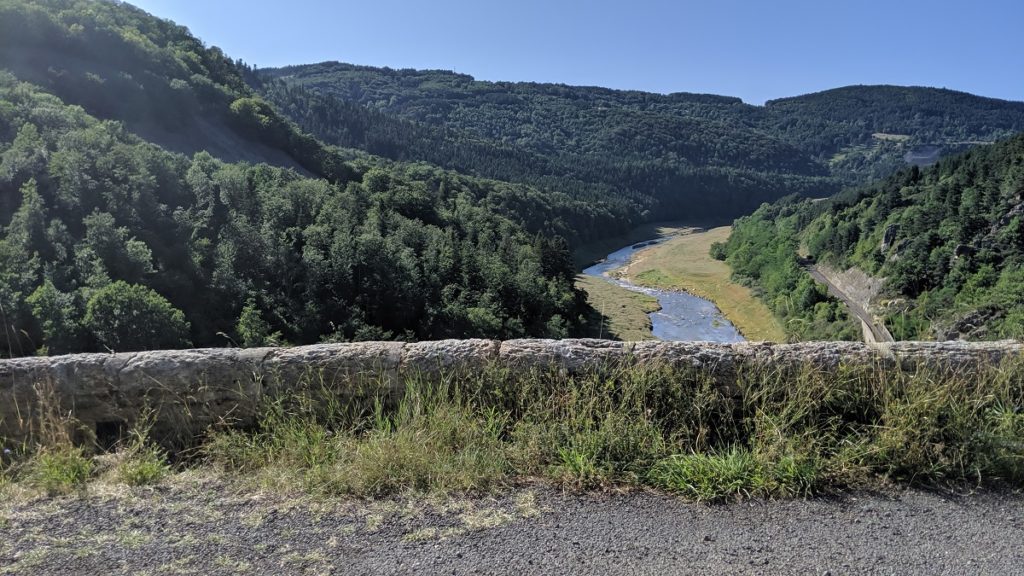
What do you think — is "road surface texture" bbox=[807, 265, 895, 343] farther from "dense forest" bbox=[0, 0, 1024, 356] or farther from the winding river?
the winding river

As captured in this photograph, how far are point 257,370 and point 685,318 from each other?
62923mm

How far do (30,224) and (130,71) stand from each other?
1655 inches

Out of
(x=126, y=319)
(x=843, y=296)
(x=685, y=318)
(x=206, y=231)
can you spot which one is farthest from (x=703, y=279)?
(x=126, y=319)

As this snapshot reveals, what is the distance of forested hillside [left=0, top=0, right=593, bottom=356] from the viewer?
29.7 meters

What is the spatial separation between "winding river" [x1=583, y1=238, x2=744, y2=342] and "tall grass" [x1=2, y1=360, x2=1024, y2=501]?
140ft

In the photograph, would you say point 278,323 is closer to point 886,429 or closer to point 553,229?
point 886,429

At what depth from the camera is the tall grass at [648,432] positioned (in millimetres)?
4082

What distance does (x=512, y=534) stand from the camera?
11.5ft

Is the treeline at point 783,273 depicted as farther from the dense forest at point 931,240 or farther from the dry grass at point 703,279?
the dry grass at point 703,279

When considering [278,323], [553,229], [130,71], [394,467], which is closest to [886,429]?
[394,467]

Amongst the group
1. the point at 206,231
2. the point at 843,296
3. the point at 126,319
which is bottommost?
the point at 843,296

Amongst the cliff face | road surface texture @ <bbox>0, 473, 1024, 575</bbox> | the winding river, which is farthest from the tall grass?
the winding river

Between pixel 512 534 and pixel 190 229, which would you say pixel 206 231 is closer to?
pixel 190 229

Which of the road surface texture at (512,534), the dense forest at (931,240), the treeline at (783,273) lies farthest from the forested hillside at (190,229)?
the dense forest at (931,240)
